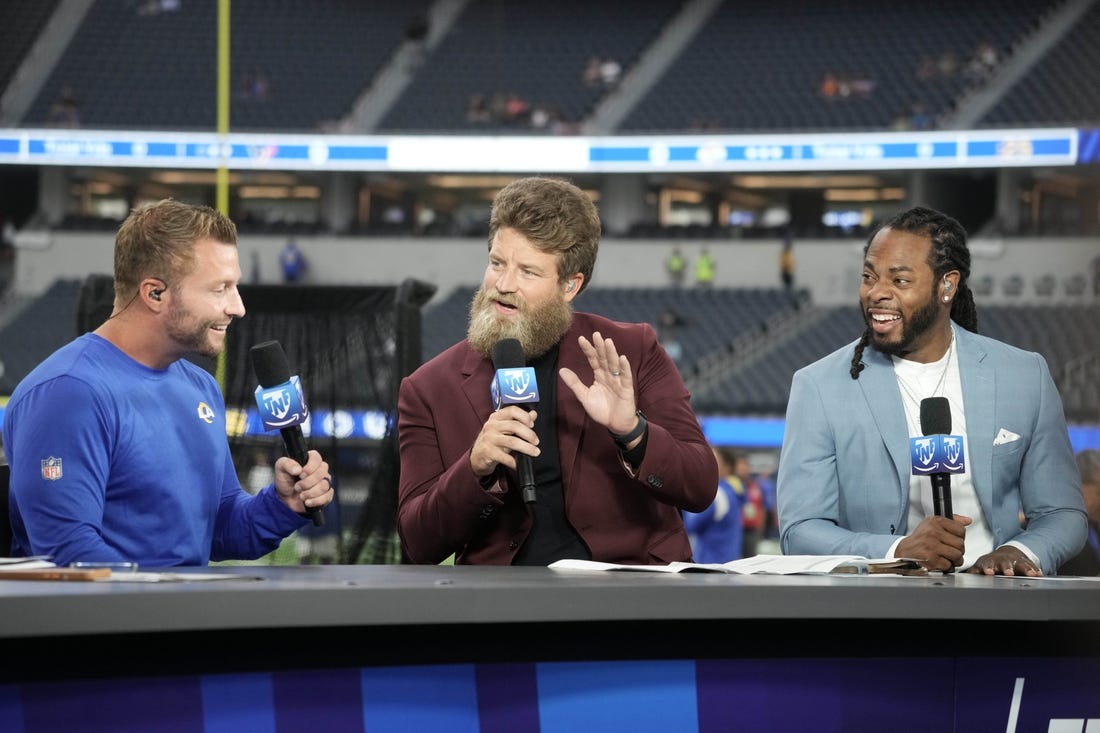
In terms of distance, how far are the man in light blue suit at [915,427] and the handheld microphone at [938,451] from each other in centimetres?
29

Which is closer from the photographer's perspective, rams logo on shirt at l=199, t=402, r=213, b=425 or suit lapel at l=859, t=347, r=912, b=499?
→ rams logo on shirt at l=199, t=402, r=213, b=425

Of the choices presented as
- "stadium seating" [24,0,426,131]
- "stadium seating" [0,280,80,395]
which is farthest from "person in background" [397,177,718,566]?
"stadium seating" [24,0,426,131]

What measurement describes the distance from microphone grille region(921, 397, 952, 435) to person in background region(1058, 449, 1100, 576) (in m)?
2.17

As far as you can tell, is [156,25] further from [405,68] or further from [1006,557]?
[1006,557]

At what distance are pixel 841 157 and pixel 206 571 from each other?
20.9 m

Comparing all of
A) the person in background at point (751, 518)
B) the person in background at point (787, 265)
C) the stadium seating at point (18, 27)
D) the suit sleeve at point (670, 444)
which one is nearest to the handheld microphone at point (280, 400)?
the suit sleeve at point (670, 444)

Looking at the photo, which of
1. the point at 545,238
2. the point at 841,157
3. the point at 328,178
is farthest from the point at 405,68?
the point at 545,238

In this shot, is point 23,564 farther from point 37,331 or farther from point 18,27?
point 18,27

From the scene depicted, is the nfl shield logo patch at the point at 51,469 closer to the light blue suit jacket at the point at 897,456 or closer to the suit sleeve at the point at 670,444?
the suit sleeve at the point at 670,444

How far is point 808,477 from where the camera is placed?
9.89 ft

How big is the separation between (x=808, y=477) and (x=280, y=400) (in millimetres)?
1195

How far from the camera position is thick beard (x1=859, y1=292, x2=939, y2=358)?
306cm

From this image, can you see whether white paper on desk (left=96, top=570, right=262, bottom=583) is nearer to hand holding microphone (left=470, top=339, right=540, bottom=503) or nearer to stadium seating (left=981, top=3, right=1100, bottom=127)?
hand holding microphone (left=470, top=339, right=540, bottom=503)

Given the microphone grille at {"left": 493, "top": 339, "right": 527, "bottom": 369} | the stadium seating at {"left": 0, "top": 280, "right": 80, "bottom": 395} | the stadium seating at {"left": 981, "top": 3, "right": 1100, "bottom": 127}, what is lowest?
the microphone grille at {"left": 493, "top": 339, "right": 527, "bottom": 369}
